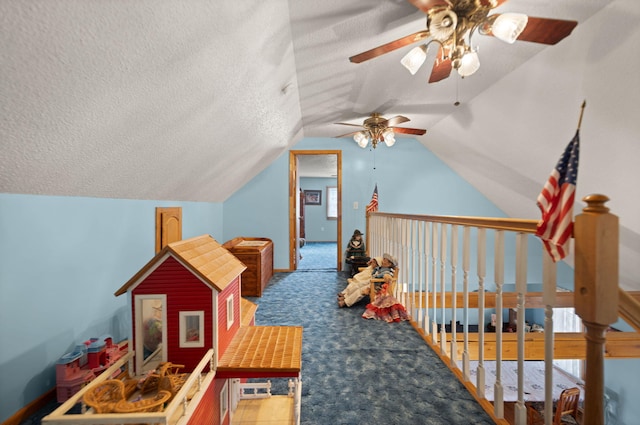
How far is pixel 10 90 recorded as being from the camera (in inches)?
40.6

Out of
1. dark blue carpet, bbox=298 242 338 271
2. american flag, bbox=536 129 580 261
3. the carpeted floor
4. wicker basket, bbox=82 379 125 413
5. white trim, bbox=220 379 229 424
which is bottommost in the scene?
dark blue carpet, bbox=298 242 338 271

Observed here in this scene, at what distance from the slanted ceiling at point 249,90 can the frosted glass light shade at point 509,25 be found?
0.54 metres

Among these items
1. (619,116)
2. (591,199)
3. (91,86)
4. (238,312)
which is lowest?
(238,312)

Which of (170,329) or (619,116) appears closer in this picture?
(170,329)

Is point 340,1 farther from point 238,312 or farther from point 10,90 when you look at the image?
point 238,312

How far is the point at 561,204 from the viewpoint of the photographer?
2.87ft

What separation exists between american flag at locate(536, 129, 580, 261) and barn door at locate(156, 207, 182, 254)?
332 centimetres

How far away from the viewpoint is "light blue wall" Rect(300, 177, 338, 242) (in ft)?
32.9

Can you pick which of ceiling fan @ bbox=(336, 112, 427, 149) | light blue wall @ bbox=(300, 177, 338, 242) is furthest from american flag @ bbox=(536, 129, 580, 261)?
light blue wall @ bbox=(300, 177, 338, 242)

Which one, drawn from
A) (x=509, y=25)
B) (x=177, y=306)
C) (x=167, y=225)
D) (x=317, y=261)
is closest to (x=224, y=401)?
(x=177, y=306)

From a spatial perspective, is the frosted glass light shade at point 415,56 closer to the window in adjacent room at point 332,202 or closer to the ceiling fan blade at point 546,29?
the ceiling fan blade at point 546,29

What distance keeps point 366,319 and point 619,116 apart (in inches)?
103

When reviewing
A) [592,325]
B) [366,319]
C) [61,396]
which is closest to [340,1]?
[592,325]

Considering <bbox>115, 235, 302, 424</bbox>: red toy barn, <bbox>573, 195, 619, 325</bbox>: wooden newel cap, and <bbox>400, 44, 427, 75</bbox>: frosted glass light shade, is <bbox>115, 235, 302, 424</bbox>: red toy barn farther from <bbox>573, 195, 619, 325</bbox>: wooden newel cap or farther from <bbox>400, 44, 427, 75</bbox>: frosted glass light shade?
<bbox>400, 44, 427, 75</bbox>: frosted glass light shade
